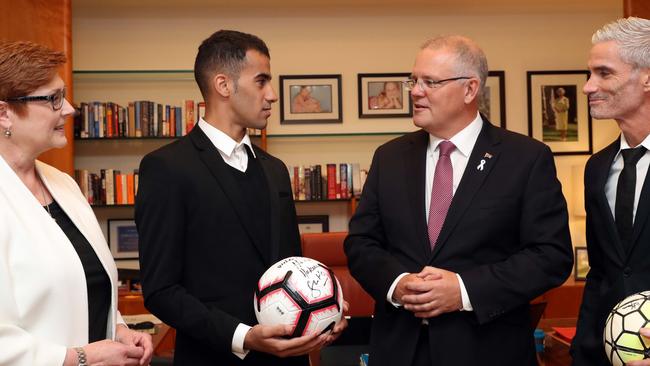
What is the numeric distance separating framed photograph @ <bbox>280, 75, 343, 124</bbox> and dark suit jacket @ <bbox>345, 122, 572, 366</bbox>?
11.3 feet

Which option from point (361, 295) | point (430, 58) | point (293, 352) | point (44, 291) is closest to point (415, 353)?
point (293, 352)

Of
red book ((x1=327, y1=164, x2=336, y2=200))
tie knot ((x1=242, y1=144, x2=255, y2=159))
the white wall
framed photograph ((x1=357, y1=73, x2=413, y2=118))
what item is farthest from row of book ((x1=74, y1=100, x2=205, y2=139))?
tie knot ((x1=242, y1=144, x2=255, y2=159))

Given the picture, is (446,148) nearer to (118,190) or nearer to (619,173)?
(619,173)

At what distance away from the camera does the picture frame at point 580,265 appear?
5719mm

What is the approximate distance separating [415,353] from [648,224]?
827 mm

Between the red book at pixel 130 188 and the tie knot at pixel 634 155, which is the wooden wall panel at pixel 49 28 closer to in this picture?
the red book at pixel 130 188

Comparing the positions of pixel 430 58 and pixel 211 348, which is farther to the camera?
pixel 430 58

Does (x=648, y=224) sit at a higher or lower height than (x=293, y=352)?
higher

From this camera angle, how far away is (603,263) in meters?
2.45

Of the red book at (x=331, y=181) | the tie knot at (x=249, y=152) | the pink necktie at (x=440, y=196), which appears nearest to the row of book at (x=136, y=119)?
the red book at (x=331, y=181)

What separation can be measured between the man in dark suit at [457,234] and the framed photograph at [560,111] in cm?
363

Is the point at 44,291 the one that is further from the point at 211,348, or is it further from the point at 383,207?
the point at 383,207

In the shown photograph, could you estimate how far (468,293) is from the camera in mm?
2230

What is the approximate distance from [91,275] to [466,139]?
1.29m
